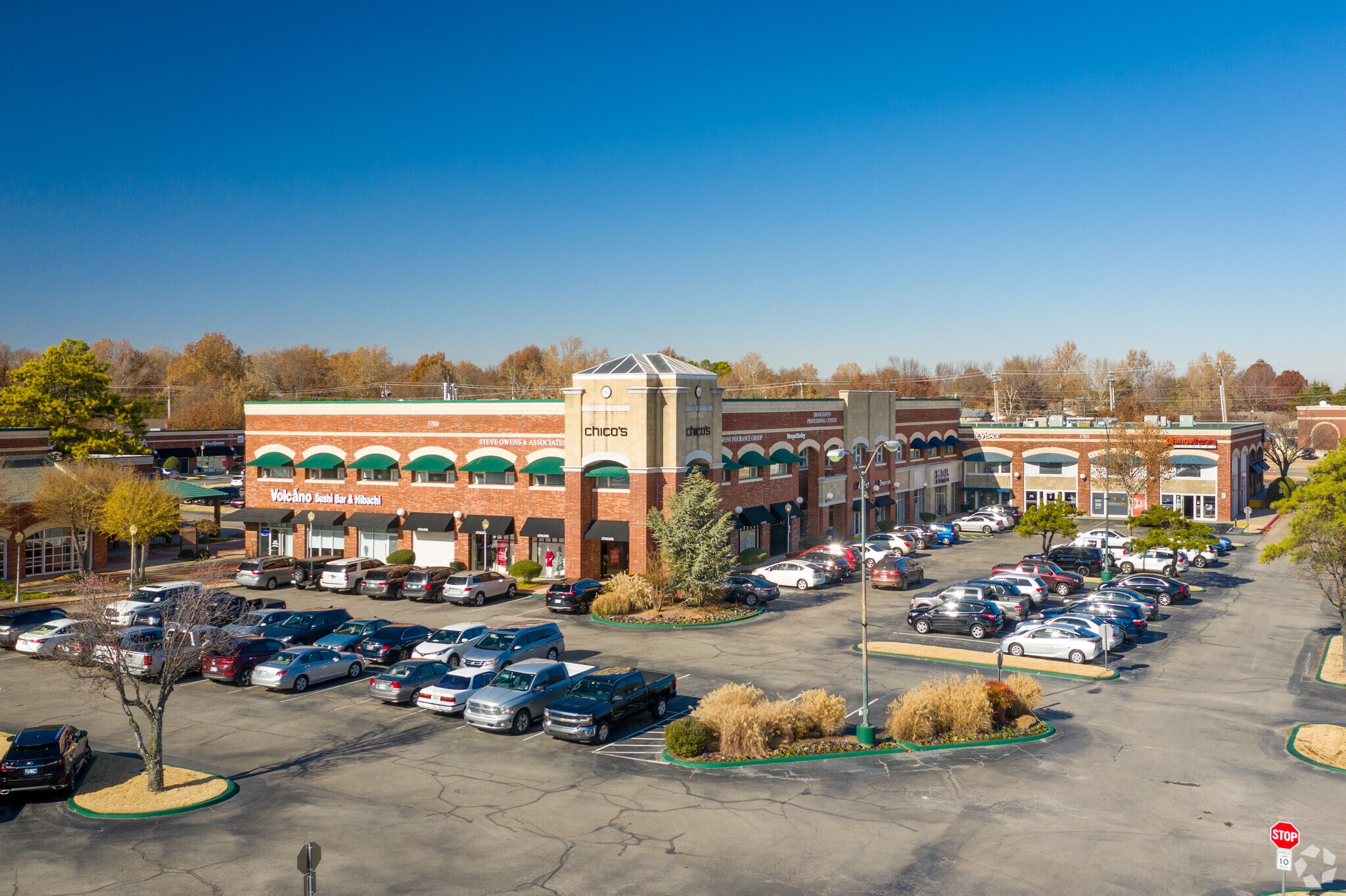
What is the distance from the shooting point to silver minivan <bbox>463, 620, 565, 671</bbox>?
102 ft

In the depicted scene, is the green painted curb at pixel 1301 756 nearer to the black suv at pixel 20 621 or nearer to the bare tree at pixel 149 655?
the bare tree at pixel 149 655

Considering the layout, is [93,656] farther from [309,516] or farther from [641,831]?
[309,516]

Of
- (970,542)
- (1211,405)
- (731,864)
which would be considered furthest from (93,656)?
(1211,405)

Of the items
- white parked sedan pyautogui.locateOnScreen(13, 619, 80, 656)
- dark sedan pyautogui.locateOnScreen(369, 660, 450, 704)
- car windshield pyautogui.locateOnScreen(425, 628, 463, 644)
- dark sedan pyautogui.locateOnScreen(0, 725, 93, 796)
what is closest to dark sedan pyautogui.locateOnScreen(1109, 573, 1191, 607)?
car windshield pyautogui.locateOnScreen(425, 628, 463, 644)

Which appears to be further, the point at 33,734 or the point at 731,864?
the point at 33,734

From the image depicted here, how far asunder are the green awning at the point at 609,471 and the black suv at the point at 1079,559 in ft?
75.7

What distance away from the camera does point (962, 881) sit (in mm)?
16906

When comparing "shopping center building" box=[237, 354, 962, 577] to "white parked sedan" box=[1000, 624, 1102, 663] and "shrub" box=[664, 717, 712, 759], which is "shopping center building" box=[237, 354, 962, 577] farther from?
"shrub" box=[664, 717, 712, 759]

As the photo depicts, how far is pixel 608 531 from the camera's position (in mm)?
48938

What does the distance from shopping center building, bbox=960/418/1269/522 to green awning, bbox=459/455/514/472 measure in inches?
1701

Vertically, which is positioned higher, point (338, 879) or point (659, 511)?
point (659, 511)

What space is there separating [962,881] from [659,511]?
30731 mm

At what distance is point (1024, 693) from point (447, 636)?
19.2 meters

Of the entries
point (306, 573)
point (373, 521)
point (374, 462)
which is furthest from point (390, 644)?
point (374, 462)
